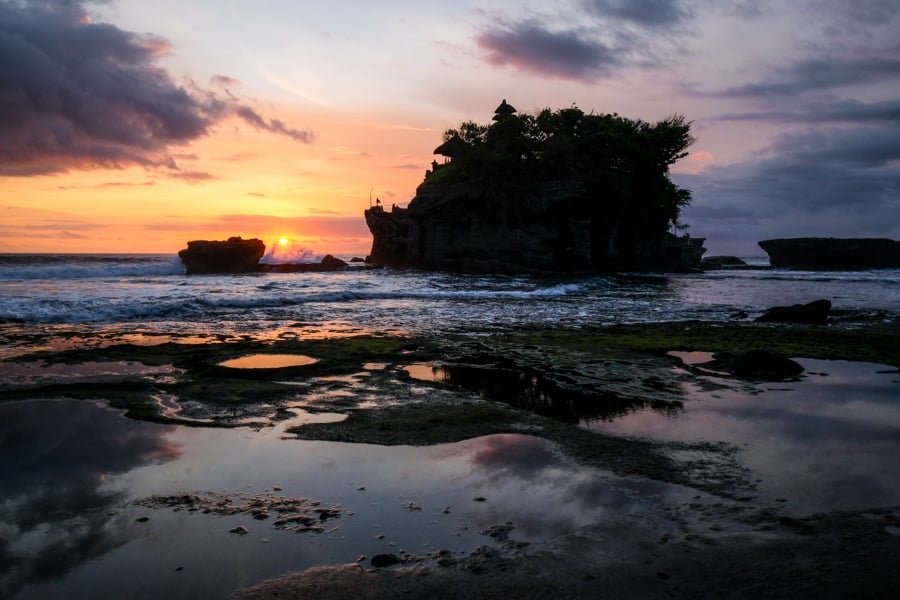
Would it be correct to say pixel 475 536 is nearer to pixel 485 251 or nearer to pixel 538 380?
pixel 538 380

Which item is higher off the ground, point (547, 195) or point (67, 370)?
point (547, 195)

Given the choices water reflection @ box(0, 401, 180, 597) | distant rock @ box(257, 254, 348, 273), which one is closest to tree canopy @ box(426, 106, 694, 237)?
distant rock @ box(257, 254, 348, 273)

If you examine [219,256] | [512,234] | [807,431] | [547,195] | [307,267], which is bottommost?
[807,431]

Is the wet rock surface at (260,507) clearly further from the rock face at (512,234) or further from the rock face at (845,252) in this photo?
the rock face at (845,252)

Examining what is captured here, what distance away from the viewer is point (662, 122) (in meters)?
59.4

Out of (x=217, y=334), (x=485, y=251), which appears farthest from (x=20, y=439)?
(x=485, y=251)

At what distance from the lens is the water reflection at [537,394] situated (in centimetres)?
729

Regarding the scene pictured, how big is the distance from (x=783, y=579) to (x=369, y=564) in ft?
8.02

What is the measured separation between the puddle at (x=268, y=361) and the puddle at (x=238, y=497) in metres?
3.60

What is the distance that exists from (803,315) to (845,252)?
90788 millimetres

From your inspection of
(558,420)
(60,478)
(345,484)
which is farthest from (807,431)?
(60,478)

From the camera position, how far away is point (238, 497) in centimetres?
452

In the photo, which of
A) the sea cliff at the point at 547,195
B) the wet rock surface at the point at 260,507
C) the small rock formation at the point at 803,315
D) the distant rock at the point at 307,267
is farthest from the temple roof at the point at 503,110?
the wet rock surface at the point at 260,507

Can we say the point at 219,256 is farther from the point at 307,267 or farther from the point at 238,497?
the point at 238,497
